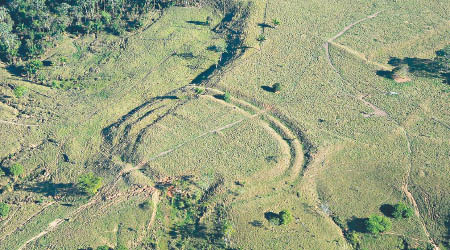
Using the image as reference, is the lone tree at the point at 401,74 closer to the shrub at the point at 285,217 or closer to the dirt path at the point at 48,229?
the shrub at the point at 285,217

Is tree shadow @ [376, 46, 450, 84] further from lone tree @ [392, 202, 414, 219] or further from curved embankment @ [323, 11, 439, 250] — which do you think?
lone tree @ [392, 202, 414, 219]

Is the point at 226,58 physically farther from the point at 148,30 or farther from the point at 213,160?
the point at 213,160

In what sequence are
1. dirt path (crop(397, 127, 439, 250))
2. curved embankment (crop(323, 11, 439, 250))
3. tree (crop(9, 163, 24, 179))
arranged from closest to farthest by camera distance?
dirt path (crop(397, 127, 439, 250))
curved embankment (crop(323, 11, 439, 250))
tree (crop(9, 163, 24, 179))

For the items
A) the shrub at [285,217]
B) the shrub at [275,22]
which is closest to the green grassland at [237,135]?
the shrub at [275,22]

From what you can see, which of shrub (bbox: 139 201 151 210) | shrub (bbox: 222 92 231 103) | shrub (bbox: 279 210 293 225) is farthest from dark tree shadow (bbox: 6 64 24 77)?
shrub (bbox: 279 210 293 225)

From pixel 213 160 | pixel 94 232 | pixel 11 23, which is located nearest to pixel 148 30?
pixel 11 23
